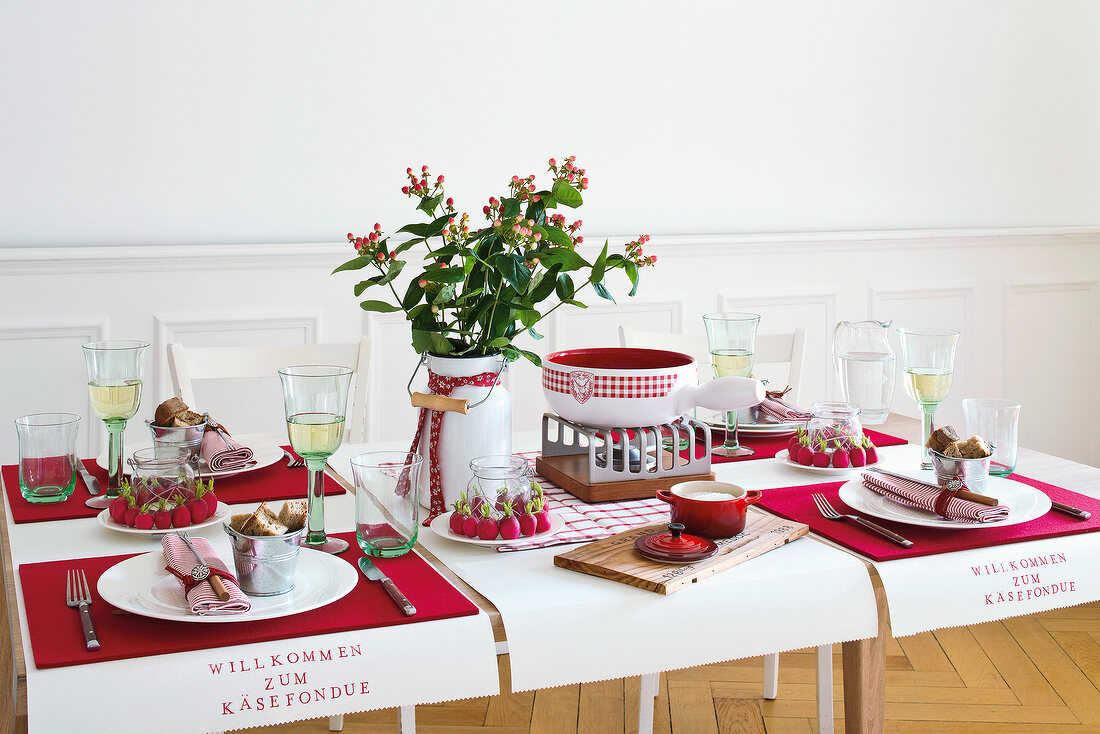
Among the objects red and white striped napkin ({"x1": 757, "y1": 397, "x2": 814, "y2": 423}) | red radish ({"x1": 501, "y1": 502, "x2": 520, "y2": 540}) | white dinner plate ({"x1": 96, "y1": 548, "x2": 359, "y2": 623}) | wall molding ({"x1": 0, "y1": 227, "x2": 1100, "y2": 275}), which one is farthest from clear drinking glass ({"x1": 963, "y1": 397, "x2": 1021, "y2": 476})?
wall molding ({"x1": 0, "y1": 227, "x2": 1100, "y2": 275})

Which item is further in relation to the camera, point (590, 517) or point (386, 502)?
point (590, 517)

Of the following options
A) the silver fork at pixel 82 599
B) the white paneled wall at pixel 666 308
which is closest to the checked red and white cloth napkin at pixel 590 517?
the silver fork at pixel 82 599

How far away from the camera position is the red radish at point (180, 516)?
125cm

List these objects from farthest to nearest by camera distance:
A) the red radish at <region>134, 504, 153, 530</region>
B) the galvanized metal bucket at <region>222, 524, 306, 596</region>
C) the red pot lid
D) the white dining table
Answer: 1. the red radish at <region>134, 504, 153, 530</region>
2. the red pot lid
3. the galvanized metal bucket at <region>222, 524, 306, 596</region>
4. the white dining table

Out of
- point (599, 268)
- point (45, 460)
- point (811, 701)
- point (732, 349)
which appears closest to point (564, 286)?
point (599, 268)

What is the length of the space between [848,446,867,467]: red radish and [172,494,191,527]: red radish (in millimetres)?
931

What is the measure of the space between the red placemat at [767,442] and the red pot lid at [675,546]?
50cm

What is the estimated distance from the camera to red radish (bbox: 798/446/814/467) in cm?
156

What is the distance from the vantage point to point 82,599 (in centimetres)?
102

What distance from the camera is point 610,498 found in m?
1.41

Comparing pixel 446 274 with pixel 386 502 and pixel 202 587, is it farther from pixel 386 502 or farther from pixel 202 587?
pixel 202 587

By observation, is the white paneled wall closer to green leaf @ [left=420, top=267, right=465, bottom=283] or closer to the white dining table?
green leaf @ [left=420, top=267, right=465, bottom=283]

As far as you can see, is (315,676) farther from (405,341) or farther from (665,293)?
(665,293)

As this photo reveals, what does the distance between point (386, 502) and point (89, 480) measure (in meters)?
0.59
